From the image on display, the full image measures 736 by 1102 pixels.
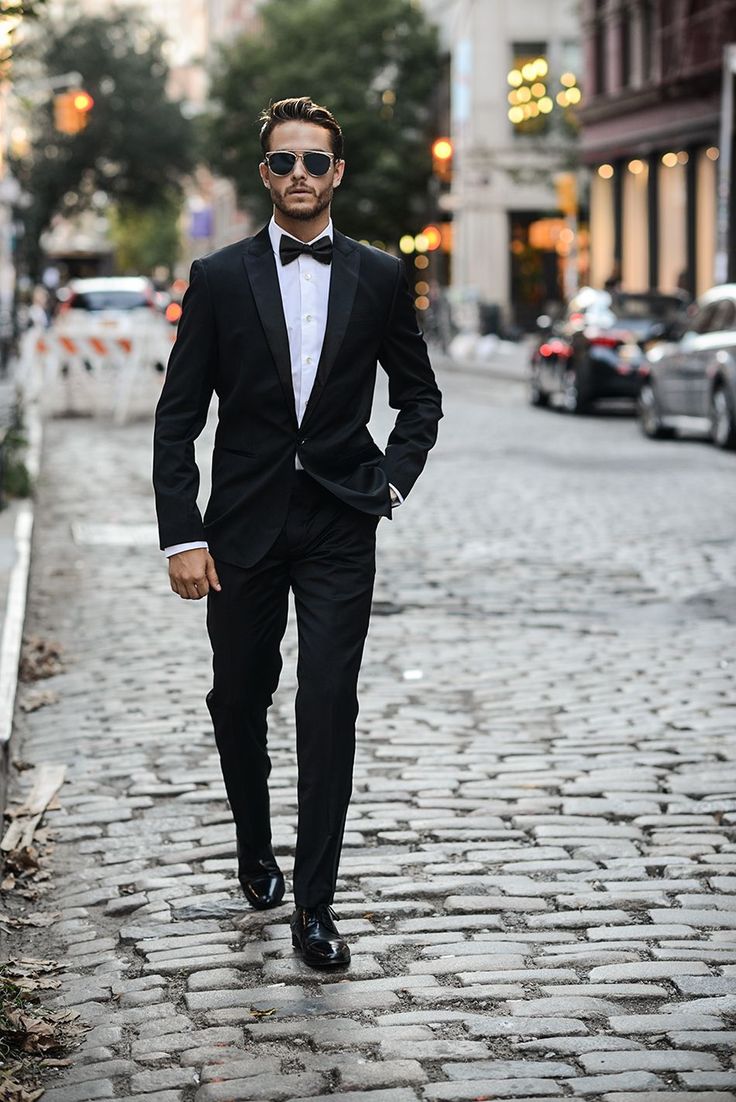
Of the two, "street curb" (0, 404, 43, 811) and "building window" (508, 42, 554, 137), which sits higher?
"building window" (508, 42, 554, 137)

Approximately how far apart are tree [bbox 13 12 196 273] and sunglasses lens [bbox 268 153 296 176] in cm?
6748

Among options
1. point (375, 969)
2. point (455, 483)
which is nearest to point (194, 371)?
point (375, 969)

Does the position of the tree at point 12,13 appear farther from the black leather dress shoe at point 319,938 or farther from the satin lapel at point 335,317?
the black leather dress shoe at point 319,938

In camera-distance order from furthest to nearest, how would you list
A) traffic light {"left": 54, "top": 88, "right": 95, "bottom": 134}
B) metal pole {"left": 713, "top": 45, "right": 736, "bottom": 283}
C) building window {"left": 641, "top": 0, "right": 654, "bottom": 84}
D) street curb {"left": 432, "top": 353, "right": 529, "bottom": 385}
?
building window {"left": 641, "top": 0, "right": 654, "bottom": 84}, traffic light {"left": 54, "top": 88, "right": 95, "bottom": 134}, street curb {"left": 432, "top": 353, "right": 529, "bottom": 385}, metal pole {"left": 713, "top": 45, "right": 736, "bottom": 283}

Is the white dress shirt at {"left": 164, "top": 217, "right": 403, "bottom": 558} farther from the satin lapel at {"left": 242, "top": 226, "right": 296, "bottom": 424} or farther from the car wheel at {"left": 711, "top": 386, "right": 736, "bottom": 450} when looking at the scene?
the car wheel at {"left": 711, "top": 386, "right": 736, "bottom": 450}

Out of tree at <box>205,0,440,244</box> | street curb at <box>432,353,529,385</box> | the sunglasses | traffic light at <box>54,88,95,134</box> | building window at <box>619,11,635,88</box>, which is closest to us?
the sunglasses

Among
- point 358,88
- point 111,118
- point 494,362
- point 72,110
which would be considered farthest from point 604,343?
point 111,118

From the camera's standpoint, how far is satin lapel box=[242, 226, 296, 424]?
489cm

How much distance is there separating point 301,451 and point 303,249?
0.48 m

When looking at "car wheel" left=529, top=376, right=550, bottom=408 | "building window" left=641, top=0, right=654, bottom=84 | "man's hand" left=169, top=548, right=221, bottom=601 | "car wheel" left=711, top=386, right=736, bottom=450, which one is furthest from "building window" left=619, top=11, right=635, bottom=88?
"man's hand" left=169, top=548, right=221, bottom=601

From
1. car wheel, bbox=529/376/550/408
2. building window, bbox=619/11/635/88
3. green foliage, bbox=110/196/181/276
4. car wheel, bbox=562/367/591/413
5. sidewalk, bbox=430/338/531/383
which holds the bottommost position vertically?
green foliage, bbox=110/196/181/276

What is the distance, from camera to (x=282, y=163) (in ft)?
16.1

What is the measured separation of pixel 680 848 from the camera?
6113 mm

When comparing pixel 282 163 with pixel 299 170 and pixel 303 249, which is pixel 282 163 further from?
pixel 303 249
